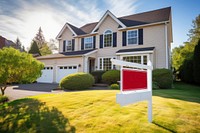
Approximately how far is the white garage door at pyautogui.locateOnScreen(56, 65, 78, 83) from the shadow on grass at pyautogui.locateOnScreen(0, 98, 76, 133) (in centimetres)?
1178

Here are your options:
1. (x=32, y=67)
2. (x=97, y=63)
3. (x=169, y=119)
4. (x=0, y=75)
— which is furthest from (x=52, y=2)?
(x=169, y=119)

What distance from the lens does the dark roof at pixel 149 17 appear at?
15628 mm

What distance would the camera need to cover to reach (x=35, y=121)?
4.41 meters

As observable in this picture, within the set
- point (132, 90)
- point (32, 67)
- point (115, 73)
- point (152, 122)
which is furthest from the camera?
point (115, 73)

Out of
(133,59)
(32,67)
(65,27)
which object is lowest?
(32,67)

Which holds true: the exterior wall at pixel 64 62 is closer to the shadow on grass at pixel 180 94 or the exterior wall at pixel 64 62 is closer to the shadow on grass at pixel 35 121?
the shadow on grass at pixel 180 94

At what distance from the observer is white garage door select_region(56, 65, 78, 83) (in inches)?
687

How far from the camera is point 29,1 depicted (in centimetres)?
1003

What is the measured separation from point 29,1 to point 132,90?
35.1 feet

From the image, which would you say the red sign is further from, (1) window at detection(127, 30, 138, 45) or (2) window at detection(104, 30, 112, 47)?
(2) window at detection(104, 30, 112, 47)

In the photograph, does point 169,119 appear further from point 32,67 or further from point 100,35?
point 100,35

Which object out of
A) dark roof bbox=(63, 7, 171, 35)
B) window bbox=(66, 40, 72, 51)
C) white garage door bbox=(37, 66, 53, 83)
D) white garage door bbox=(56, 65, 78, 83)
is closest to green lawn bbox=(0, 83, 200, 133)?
white garage door bbox=(56, 65, 78, 83)

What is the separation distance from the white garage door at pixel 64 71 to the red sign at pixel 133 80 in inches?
564

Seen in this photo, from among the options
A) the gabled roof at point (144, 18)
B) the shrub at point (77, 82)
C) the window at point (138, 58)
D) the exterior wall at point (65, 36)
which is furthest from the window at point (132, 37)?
the exterior wall at point (65, 36)
